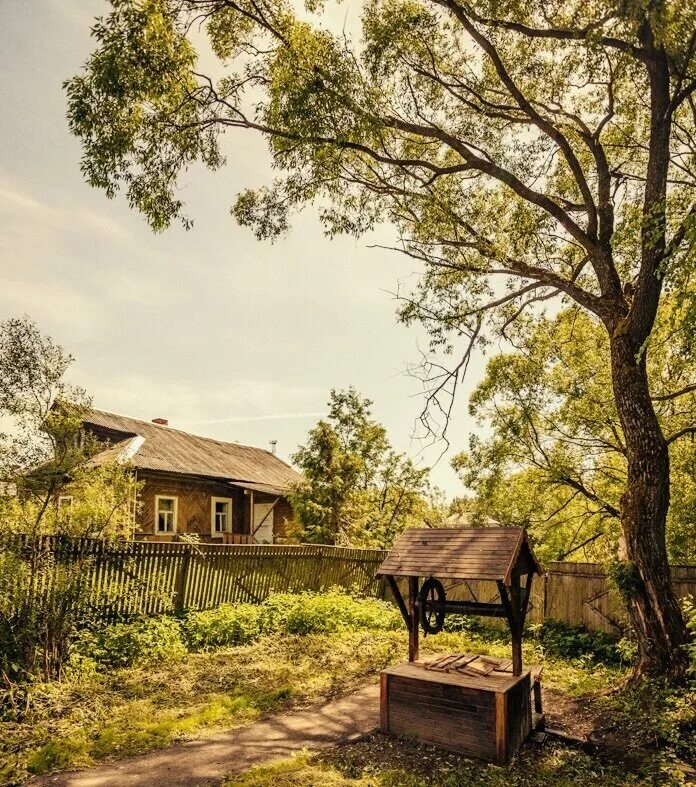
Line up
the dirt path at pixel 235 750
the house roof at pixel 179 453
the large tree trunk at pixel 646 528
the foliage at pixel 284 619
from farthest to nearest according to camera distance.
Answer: the house roof at pixel 179 453, the foliage at pixel 284 619, the large tree trunk at pixel 646 528, the dirt path at pixel 235 750

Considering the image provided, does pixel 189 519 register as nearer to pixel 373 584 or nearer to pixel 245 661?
pixel 373 584

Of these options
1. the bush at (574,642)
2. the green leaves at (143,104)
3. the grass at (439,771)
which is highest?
the green leaves at (143,104)

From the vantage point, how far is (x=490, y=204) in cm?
1270

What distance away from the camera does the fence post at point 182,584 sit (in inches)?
453

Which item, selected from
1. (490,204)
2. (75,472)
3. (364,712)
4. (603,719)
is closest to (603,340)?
(490,204)

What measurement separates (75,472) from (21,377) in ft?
6.07

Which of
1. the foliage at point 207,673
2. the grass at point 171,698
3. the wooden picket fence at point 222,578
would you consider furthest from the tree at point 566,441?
the grass at point 171,698

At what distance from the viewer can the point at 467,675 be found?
649cm

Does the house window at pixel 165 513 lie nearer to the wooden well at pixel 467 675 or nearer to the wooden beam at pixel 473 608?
the wooden well at pixel 467 675

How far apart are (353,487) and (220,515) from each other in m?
6.93

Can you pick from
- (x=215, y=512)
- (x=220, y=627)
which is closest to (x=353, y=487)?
(x=215, y=512)

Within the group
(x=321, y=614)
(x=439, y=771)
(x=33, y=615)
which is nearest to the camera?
(x=439, y=771)

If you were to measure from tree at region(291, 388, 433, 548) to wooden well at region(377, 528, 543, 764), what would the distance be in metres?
14.0

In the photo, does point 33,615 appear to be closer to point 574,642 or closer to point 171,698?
point 171,698
